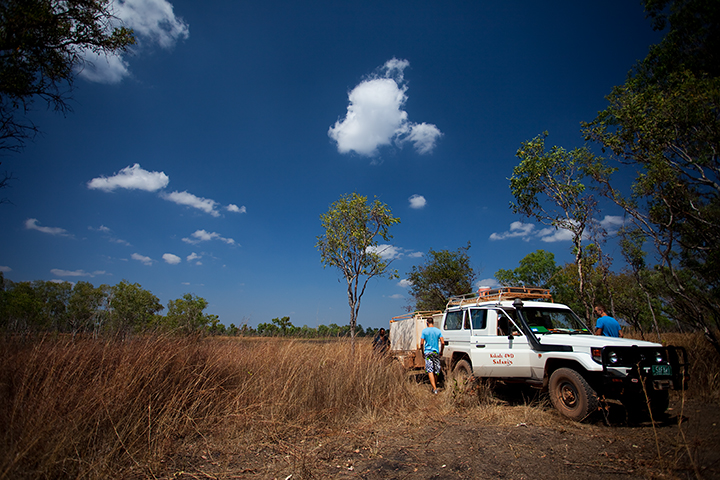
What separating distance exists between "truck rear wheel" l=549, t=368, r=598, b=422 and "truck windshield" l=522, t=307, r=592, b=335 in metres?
1.19

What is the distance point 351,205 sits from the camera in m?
15.5

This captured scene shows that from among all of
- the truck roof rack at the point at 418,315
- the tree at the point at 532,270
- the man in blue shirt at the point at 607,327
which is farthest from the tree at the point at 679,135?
the tree at the point at 532,270

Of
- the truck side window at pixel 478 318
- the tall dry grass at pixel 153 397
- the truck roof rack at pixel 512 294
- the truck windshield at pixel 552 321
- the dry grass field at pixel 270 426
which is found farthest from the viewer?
the truck roof rack at pixel 512 294

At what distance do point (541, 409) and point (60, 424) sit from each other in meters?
7.42

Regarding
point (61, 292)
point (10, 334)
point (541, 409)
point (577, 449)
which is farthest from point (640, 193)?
point (61, 292)

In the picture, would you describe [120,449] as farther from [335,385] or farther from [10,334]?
[335,385]

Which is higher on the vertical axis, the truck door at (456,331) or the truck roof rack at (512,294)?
the truck roof rack at (512,294)

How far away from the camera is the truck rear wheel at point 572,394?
212 inches

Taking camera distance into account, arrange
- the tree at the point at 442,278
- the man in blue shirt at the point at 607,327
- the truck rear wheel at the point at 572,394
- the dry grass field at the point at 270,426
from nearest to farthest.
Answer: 1. the dry grass field at the point at 270,426
2. the truck rear wheel at the point at 572,394
3. the man in blue shirt at the point at 607,327
4. the tree at the point at 442,278

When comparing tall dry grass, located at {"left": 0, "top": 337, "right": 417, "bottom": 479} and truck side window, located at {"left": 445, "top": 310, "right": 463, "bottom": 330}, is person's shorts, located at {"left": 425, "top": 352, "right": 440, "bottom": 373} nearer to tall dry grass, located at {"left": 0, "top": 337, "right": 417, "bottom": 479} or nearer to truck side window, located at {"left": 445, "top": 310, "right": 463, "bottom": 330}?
tall dry grass, located at {"left": 0, "top": 337, "right": 417, "bottom": 479}

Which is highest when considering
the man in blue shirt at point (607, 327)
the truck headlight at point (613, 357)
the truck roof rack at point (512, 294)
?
the truck roof rack at point (512, 294)

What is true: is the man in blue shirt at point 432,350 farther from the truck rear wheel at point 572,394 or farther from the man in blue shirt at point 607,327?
the man in blue shirt at point 607,327

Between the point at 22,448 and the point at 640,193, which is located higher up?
the point at 640,193

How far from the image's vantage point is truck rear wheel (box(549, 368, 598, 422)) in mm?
5383
